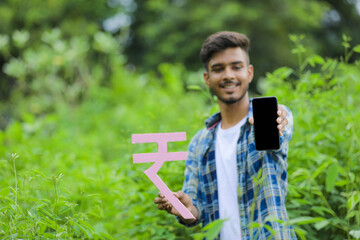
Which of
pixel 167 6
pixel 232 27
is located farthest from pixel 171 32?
pixel 232 27

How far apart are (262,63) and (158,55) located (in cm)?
325

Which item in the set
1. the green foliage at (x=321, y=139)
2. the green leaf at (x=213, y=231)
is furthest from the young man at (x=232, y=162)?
the green leaf at (x=213, y=231)

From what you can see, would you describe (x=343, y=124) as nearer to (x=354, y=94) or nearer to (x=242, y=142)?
(x=354, y=94)

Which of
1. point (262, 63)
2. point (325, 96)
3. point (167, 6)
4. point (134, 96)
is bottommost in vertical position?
point (325, 96)

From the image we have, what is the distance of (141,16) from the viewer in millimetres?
14703

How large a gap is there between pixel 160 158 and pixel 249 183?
16.8 inches

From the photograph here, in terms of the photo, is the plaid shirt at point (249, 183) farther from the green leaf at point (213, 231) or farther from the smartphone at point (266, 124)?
the green leaf at point (213, 231)

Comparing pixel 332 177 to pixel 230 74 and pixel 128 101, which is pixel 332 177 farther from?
pixel 128 101

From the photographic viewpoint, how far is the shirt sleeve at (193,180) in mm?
1952

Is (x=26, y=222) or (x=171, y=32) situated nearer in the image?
(x=26, y=222)

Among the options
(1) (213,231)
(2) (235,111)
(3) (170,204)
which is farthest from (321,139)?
(1) (213,231)

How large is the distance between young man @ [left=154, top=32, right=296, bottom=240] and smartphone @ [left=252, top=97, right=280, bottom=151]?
0.23 feet

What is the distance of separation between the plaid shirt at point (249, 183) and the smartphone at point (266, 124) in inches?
4.1

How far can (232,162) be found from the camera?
183 centimetres
